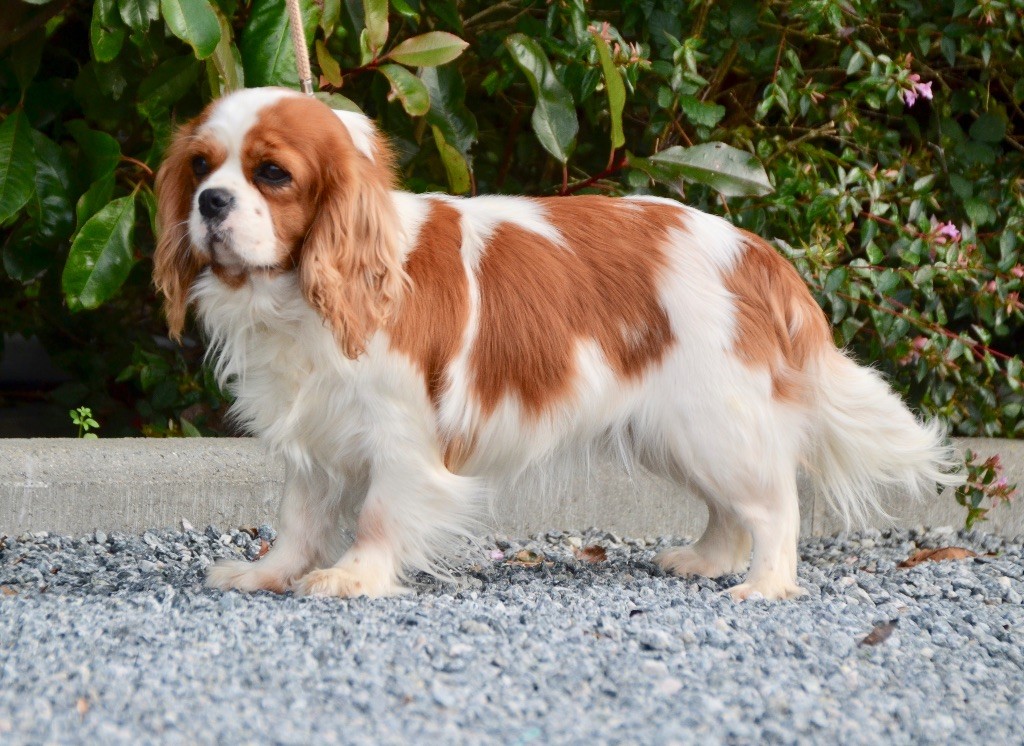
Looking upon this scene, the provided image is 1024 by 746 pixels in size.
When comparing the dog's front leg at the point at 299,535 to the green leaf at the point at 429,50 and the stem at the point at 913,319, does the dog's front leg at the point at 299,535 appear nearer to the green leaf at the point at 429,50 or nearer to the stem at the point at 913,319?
the green leaf at the point at 429,50

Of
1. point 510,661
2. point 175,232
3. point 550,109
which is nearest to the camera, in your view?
point 510,661

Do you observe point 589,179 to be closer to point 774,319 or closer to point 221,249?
point 774,319

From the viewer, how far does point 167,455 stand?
378 centimetres

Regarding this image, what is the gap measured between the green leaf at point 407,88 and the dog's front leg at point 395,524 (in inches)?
42.0

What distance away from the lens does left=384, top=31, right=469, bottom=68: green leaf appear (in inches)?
138

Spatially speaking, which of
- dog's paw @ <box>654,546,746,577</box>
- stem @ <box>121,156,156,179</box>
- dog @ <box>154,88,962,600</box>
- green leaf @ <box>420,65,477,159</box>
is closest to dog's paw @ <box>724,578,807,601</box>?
dog @ <box>154,88,962,600</box>

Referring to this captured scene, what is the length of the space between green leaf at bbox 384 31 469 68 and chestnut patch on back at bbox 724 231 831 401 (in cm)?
93

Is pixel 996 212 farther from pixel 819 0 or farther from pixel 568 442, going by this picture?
pixel 568 442

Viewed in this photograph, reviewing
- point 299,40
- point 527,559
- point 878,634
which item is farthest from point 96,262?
point 878,634

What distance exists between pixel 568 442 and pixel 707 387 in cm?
36

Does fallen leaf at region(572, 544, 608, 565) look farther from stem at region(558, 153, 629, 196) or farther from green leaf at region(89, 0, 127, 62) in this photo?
green leaf at region(89, 0, 127, 62)

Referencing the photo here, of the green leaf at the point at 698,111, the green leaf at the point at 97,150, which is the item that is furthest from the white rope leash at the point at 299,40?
the green leaf at the point at 698,111

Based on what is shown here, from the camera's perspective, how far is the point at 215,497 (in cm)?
380

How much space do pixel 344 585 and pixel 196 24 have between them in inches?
53.8
